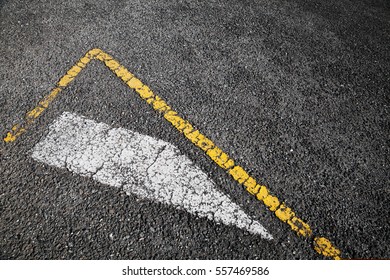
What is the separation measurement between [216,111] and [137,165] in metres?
0.96

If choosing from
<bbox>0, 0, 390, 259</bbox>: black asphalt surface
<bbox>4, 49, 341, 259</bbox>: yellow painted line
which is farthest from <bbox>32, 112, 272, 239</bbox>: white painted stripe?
<bbox>4, 49, 341, 259</bbox>: yellow painted line

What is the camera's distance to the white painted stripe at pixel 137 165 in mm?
2410

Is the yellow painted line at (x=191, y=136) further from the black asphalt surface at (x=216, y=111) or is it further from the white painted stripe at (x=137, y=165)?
the white painted stripe at (x=137, y=165)

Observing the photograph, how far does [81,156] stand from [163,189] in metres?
0.78

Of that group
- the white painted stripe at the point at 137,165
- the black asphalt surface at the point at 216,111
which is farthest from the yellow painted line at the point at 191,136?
the white painted stripe at the point at 137,165

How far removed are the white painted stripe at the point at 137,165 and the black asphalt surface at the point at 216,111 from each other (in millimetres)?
77

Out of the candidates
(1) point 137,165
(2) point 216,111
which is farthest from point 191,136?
(1) point 137,165

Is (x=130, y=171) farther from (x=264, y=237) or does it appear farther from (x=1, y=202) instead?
(x=264, y=237)

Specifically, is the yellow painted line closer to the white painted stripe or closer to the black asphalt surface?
the black asphalt surface

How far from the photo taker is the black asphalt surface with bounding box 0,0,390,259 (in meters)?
2.28

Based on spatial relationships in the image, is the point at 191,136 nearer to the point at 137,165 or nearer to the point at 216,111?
the point at 216,111

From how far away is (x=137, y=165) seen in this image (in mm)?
2596

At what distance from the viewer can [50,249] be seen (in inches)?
86.0

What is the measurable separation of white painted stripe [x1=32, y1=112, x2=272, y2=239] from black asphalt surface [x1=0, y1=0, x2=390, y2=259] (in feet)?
0.25
